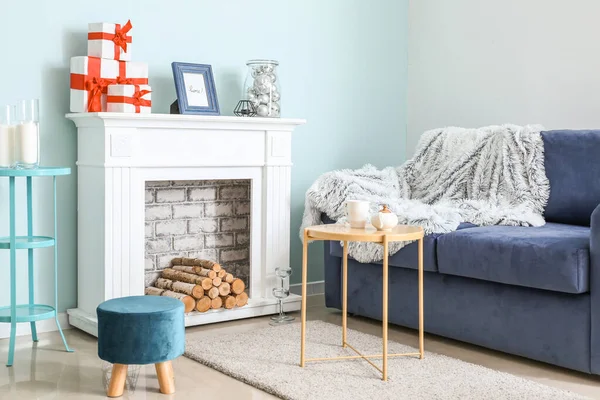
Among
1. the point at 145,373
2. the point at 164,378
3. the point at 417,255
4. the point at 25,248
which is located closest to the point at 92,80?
the point at 25,248

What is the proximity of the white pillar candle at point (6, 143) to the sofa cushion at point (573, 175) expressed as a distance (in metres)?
2.36

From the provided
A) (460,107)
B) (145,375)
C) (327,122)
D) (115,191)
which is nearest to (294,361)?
(145,375)

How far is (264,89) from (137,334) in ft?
5.48

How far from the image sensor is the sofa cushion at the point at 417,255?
318 cm

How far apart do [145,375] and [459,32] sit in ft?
9.29

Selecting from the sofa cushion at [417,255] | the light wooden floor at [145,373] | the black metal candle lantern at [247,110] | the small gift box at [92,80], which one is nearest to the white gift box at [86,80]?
the small gift box at [92,80]

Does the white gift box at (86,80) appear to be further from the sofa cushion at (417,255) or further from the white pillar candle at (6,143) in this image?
the sofa cushion at (417,255)

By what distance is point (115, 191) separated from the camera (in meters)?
3.24

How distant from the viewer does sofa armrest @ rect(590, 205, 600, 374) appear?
2668 mm

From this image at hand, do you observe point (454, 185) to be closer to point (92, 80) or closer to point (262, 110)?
point (262, 110)

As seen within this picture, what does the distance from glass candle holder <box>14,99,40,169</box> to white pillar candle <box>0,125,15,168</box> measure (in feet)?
0.09

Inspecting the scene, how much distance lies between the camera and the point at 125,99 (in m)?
3.27

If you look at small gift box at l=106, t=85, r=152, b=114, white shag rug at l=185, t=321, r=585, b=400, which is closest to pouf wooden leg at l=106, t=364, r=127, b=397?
white shag rug at l=185, t=321, r=585, b=400

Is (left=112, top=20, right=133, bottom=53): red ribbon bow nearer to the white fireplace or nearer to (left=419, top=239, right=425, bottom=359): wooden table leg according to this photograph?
the white fireplace
